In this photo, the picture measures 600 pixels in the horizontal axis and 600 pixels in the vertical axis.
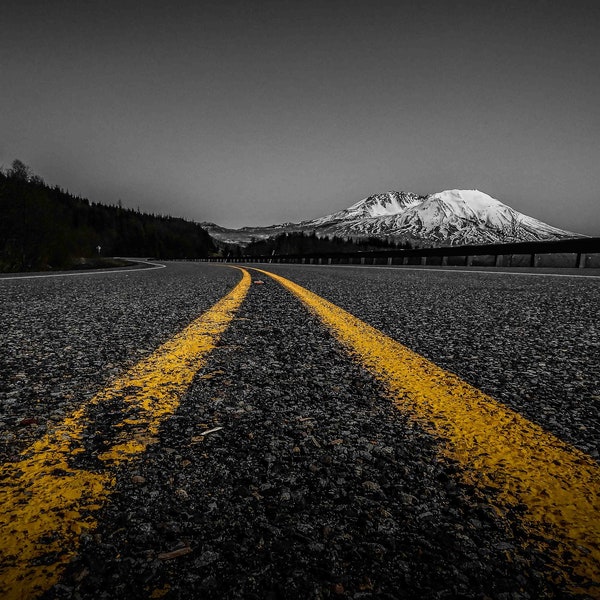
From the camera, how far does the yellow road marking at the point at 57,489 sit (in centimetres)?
68

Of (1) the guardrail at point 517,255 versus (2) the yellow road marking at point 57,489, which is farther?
(1) the guardrail at point 517,255

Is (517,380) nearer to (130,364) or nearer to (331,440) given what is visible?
(331,440)

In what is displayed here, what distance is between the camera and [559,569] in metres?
0.69

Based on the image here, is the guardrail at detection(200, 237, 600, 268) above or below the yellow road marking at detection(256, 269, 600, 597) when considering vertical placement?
above

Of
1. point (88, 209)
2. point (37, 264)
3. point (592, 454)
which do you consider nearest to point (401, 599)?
point (592, 454)

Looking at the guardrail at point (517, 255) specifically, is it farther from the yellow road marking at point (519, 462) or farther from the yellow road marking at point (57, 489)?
the yellow road marking at point (57, 489)

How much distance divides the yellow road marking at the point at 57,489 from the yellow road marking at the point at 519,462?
2.74 ft

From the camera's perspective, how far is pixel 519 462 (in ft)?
3.32

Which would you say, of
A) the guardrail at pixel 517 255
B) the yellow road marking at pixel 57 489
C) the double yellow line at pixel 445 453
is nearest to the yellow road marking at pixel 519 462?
the double yellow line at pixel 445 453

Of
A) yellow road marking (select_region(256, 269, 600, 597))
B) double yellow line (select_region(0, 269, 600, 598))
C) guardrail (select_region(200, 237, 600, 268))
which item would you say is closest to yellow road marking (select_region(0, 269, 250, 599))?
double yellow line (select_region(0, 269, 600, 598))

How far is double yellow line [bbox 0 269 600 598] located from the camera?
711mm

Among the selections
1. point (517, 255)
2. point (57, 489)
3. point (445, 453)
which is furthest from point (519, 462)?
point (517, 255)

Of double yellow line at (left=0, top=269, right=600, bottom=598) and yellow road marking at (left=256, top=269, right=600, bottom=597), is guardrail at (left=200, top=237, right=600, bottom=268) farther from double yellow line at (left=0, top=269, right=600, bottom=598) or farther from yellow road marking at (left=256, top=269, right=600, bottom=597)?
double yellow line at (left=0, top=269, right=600, bottom=598)

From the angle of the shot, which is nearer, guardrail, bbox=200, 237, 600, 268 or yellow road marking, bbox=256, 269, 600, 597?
yellow road marking, bbox=256, 269, 600, 597
